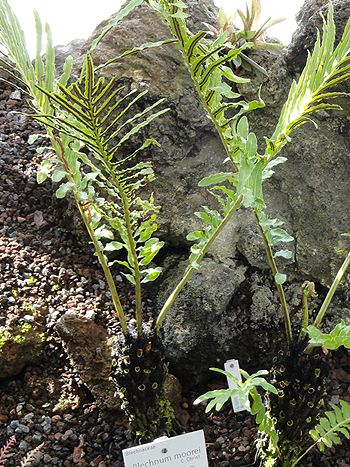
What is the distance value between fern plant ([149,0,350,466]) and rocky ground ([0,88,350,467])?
0.18m

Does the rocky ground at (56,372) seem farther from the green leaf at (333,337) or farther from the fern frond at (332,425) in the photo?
the green leaf at (333,337)

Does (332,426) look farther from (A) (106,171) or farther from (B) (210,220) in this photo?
(A) (106,171)

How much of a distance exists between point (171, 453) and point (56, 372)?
0.52 m

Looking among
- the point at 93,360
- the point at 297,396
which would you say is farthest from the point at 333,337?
the point at 93,360

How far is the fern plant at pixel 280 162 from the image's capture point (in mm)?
1193

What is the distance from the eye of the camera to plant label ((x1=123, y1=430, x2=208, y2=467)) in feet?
4.03

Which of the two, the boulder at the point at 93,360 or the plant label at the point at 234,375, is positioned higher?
the boulder at the point at 93,360

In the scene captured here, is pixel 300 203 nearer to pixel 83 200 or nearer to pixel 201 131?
pixel 201 131

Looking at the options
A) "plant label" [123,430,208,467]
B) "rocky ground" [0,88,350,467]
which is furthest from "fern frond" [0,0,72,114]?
"plant label" [123,430,208,467]

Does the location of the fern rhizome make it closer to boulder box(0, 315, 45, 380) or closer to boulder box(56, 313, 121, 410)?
boulder box(56, 313, 121, 410)

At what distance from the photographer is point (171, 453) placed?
4.10 feet

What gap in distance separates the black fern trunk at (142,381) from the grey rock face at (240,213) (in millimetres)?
235

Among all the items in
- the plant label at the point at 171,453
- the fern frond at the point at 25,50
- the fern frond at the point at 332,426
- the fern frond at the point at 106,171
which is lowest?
the fern frond at the point at 332,426

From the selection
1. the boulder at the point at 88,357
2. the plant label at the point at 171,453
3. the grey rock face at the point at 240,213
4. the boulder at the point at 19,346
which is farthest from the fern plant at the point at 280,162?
the boulder at the point at 19,346
